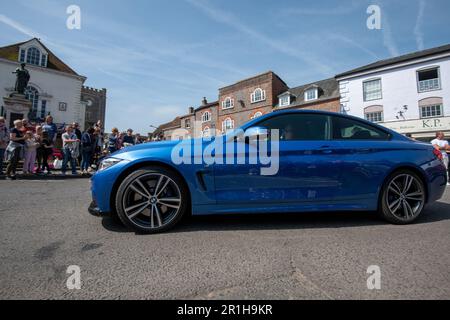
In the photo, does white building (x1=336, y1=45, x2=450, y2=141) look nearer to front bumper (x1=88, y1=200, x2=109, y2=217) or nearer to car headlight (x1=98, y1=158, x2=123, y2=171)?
car headlight (x1=98, y1=158, x2=123, y2=171)

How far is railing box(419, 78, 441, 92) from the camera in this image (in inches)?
671

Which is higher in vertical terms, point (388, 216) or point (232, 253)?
point (388, 216)

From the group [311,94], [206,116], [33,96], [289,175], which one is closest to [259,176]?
[289,175]

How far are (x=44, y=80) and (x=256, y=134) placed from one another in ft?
103

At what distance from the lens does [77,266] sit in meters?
1.76

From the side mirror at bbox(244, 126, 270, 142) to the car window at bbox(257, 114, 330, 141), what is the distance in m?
0.18

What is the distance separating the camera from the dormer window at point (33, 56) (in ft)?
79.8

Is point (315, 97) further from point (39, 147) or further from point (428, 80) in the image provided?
point (39, 147)

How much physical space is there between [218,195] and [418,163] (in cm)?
268

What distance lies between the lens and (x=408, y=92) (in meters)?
18.0

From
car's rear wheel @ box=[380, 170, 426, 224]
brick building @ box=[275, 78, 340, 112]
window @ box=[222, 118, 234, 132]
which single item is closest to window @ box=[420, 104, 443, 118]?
brick building @ box=[275, 78, 340, 112]

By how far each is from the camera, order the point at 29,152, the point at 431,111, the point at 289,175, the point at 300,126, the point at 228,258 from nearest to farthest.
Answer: the point at 228,258 → the point at 289,175 → the point at 300,126 → the point at 29,152 → the point at 431,111
